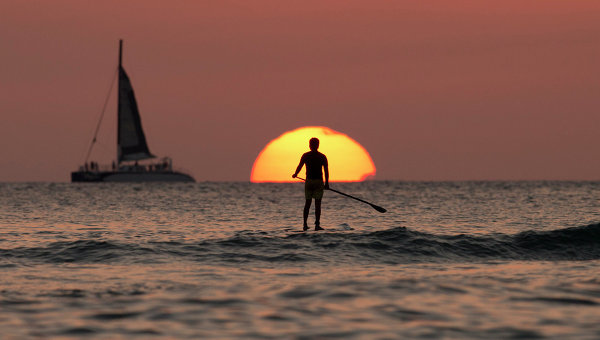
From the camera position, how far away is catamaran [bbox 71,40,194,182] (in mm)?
97250

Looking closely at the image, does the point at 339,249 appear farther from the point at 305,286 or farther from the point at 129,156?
the point at 129,156

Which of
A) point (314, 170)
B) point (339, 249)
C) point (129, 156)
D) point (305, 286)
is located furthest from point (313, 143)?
point (129, 156)

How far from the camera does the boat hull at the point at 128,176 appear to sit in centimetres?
11131

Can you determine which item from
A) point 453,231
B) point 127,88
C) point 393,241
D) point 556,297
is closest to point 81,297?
point 556,297

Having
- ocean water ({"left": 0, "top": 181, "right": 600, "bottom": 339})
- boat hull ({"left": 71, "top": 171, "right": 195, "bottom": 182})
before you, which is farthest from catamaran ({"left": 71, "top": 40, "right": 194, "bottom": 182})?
ocean water ({"left": 0, "top": 181, "right": 600, "bottom": 339})

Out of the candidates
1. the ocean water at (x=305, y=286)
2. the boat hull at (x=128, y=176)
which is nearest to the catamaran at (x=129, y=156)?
the boat hull at (x=128, y=176)

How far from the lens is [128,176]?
365 feet

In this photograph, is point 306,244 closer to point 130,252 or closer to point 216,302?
point 130,252

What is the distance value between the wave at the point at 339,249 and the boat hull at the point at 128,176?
316ft

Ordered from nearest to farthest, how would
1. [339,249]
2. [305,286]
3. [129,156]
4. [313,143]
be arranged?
[305,286]
[339,249]
[313,143]
[129,156]

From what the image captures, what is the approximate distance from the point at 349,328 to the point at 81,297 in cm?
393

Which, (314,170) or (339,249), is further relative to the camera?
(314,170)

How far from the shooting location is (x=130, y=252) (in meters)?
15.0

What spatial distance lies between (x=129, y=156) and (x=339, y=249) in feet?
302
